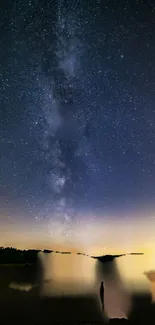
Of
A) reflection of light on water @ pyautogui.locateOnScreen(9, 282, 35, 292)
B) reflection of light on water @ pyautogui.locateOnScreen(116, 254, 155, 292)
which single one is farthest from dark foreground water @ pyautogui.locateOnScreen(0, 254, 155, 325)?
reflection of light on water @ pyautogui.locateOnScreen(116, 254, 155, 292)

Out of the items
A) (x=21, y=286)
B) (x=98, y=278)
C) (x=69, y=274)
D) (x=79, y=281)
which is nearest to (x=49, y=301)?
(x=21, y=286)

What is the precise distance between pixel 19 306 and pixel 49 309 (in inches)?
51.3

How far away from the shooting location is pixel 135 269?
18906 millimetres

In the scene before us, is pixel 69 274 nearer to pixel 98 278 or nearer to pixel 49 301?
pixel 98 278

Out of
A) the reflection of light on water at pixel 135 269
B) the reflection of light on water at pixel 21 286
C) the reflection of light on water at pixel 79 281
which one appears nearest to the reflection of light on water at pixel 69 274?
the reflection of light on water at pixel 79 281

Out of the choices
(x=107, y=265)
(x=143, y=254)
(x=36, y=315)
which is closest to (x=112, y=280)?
(x=107, y=265)

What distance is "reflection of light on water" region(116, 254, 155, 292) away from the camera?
1823 centimetres

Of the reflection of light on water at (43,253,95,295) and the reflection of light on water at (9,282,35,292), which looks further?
the reflection of light on water at (43,253,95,295)

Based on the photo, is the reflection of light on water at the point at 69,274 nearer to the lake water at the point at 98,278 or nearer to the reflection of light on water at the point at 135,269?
the lake water at the point at 98,278

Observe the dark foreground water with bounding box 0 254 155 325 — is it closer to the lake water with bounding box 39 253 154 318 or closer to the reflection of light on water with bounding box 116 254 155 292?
the lake water with bounding box 39 253 154 318

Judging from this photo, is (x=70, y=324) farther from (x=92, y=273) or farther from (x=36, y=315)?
(x=92, y=273)

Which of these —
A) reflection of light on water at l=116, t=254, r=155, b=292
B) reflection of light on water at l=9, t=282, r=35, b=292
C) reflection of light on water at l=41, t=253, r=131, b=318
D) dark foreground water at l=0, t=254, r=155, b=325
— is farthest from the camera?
reflection of light on water at l=116, t=254, r=155, b=292

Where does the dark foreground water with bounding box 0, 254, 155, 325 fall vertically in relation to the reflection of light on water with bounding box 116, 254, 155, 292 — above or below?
below

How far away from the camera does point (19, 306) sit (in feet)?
56.2
